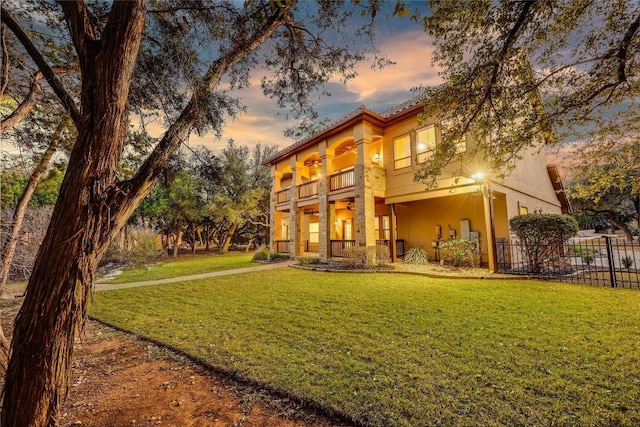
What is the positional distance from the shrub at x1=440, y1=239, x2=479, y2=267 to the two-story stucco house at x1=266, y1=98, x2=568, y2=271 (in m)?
0.89

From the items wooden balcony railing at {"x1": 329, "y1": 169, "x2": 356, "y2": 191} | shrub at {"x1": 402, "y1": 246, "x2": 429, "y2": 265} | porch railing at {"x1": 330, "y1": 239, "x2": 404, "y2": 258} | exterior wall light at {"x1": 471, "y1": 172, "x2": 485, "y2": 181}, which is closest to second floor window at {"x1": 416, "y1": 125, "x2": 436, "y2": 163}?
exterior wall light at {"x1": 471, "y1": 172, "x2": 485, "y2": 181}

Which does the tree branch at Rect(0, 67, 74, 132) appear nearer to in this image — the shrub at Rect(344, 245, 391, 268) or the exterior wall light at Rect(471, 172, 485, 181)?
the shrub at Rect(344, 245, 391, 268)

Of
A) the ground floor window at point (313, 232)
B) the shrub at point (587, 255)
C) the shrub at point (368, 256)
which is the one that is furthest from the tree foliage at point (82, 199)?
the ground floor window at point (313, 232)

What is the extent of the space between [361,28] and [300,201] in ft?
38.7

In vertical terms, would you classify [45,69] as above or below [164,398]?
above

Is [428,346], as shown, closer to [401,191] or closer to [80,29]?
[80,29]

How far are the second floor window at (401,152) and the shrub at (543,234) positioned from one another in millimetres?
5346

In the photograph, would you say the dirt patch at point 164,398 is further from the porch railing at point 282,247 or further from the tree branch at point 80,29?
the porch railing at point 282,247

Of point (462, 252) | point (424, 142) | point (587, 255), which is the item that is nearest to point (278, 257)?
point (462, 252)

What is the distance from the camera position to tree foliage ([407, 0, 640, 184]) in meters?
3.71

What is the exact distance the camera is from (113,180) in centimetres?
231

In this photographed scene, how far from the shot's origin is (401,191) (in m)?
12.2

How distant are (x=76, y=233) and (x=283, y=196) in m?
16.0

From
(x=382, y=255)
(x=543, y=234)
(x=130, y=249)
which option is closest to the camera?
(x=543, y=234)
